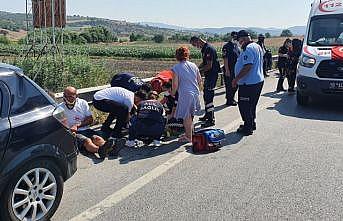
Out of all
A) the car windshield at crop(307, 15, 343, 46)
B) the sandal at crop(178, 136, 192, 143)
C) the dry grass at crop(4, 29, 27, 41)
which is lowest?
the dry grass at crop(4, 29, 27, 41)

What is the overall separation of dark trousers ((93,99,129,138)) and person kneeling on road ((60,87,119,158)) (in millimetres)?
442

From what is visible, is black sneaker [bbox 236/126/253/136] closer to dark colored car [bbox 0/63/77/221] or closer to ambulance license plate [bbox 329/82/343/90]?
ambulance license plate [bbox 329/82/343/90]

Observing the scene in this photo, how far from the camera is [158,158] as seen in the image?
6551 mm

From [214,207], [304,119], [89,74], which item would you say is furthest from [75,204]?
[89,74]

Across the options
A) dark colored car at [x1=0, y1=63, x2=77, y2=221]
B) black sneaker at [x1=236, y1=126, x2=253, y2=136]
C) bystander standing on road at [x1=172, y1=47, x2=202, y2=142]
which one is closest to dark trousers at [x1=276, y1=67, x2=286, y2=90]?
black sneaker at [x1=236, y1=126, x2=253, y2=136]

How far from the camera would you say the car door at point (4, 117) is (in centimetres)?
386

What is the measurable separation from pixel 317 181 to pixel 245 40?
3.29 metres

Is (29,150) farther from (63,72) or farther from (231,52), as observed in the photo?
(63,72)

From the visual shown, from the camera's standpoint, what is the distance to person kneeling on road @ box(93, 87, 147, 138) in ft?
24.3

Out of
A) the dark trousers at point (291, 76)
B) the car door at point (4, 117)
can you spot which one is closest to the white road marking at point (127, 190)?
the car door at point (4, 117)

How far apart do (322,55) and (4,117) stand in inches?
315

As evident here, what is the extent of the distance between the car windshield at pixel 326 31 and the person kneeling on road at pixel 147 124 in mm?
5567

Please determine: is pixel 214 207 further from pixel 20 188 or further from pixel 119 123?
pixel 119 123

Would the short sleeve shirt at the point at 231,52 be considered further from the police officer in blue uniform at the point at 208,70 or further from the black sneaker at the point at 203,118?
the black sneaker at the point at 203,118
